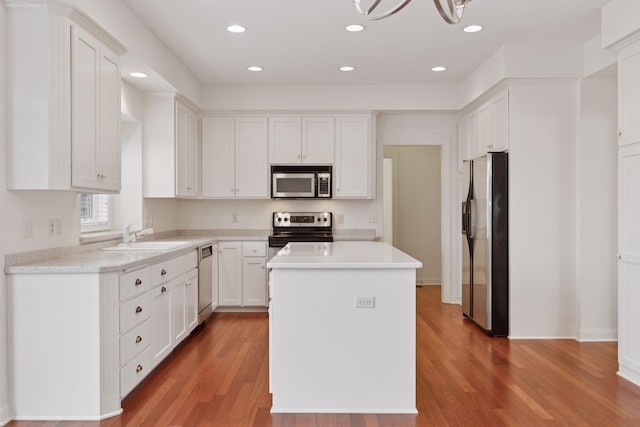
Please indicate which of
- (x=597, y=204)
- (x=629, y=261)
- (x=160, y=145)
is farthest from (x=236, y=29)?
(x=597, y=204)

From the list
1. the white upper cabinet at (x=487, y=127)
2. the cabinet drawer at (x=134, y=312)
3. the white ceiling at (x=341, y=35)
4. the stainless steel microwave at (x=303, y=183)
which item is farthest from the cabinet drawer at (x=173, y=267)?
the white upper cabinet at (x=487, y=127)

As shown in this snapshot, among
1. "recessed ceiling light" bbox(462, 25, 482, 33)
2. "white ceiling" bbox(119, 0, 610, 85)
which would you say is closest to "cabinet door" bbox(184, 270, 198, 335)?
"white ceiling" bbox(119, 0, 610, 85)

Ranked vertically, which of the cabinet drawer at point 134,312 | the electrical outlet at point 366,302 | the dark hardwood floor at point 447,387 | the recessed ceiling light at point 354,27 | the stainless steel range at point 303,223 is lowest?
the dark hardwood floor at point 447,387

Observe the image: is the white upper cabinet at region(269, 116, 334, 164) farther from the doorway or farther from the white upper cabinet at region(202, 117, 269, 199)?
the doorway

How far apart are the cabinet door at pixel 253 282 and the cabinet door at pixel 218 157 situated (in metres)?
0.85

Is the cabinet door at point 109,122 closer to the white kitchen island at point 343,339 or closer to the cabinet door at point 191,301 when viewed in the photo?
the cabinet door at point 191,301

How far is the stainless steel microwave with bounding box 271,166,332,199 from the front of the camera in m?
5.64

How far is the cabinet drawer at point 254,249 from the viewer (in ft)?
18.1

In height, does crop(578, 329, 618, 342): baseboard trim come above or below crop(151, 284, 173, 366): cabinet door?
below

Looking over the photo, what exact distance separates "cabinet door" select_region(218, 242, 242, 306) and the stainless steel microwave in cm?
81

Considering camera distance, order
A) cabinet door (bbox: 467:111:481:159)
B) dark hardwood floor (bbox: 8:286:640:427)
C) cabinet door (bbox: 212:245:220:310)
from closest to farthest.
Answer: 1. dark hardwood floor (bbox: 8:286:640:427)
2. cabinet door (bbox: 467:111:481:159)
3. cabinet door (bbox: 212:245:220:310)

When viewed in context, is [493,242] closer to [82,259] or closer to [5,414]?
[82,259]

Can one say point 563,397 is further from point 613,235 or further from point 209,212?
point 209,212

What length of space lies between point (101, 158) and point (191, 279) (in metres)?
1.63
